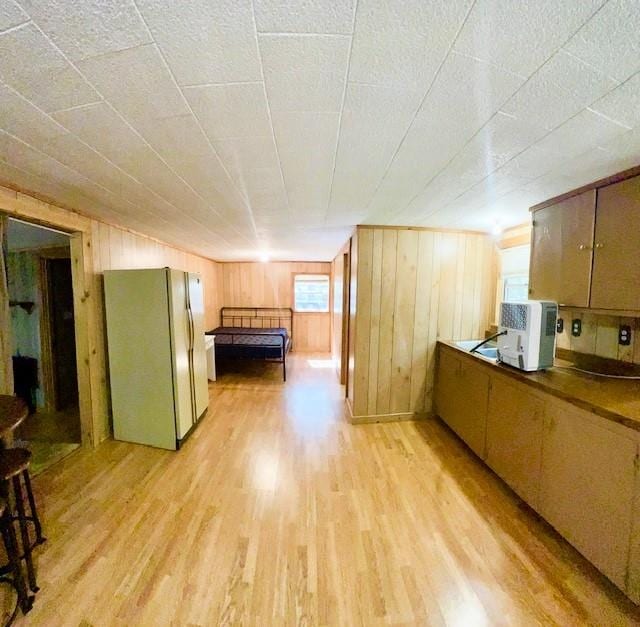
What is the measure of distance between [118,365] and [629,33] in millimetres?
3779

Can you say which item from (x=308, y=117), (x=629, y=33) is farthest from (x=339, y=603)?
(x=629, y=33)

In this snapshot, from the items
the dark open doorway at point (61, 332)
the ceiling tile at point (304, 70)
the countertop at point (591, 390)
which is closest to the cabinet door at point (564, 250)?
the countertop at point (591, 390)

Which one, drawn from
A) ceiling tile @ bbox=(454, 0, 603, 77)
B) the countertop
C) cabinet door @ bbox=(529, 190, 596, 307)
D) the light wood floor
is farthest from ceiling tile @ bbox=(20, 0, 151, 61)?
cabinet door @ bbox=(529, 190, 596, 307)

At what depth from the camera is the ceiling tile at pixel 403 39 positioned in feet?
2.28

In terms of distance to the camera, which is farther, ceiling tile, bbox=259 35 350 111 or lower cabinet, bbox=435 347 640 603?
lower cabinet, bbox=435 347 640 603

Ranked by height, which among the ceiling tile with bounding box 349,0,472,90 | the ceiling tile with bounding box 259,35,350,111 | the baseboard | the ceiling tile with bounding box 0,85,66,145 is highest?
the ceiling tile with bounding box 259,35,350,111

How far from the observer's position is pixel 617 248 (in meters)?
1.68

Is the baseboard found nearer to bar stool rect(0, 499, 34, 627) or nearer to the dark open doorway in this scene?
bar stool rect(0, 499, 34, 627)

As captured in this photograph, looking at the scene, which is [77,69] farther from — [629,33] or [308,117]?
[629,33]

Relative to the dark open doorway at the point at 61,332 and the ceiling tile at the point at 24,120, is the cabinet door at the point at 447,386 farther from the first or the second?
the dark open doorway at the point at 61,332

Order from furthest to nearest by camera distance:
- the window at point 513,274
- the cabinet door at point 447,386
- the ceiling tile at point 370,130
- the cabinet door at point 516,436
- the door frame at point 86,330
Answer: the window at point 513,274 → the cabinet door at point 447,386 → the door frame at point 86,330 → the cabinet door at point 516,436 → the ceiling tile at point 370,130

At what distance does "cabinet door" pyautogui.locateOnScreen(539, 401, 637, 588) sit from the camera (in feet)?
4.20

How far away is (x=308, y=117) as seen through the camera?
1.14 m

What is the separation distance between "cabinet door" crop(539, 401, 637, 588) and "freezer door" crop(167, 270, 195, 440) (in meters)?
3.02
